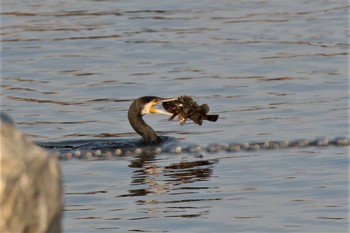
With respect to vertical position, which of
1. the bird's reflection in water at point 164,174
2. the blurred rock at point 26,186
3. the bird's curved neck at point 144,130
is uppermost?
the blurred rock at point 26,186

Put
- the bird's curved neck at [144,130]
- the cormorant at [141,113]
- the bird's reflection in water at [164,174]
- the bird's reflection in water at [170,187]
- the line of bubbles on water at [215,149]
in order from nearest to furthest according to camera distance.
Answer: the bird's reflection in water at [170,187] < the bird's reflection in water at [164,174] < the line of bubbles on water at [215,149] < the bird's curved neck at [144,130] < the cormorant at [141,113]

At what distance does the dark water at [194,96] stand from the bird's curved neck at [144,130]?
41cm

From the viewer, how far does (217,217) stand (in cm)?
956

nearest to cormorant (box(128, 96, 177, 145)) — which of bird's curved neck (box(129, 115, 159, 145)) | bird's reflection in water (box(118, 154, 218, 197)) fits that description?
bird's curved neck (box(129, 115, 159, 145))

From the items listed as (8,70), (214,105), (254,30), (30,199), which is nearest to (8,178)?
(30,199)

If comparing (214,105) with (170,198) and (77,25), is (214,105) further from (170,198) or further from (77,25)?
(77,25)

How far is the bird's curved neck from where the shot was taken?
1423cm

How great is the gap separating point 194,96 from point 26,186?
12939 millimetres

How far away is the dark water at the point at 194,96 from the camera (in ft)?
32.8

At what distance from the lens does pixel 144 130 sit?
1440 cm

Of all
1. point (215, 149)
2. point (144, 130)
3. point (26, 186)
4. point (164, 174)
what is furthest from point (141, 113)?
point (26, 186)

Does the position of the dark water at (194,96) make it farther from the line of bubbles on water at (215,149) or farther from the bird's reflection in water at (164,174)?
the line of bubbles on water at (215,149)

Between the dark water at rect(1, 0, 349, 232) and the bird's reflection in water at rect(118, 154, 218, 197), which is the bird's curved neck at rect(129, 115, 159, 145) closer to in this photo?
the dark water at rect(1, 0, 349, 232)

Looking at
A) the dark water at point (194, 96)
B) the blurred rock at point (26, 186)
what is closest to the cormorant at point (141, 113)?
the dark water at point (194, 96)
